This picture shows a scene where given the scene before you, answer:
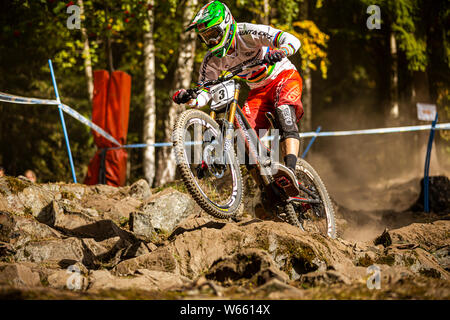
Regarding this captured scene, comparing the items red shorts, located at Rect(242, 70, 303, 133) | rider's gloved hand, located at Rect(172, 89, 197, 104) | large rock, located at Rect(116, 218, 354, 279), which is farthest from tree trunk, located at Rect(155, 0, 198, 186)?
large rock, located at Rect(116, 218, 354, 279)

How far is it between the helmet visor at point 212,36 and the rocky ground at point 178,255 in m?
1.99

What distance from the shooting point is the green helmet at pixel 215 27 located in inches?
192

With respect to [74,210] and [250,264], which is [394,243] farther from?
[74,210]

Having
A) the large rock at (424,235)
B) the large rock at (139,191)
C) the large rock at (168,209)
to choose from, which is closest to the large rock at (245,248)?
the large rock at (168,209)

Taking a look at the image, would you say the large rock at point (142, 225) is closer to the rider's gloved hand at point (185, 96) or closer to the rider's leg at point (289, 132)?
the rider's gloved hand at point (185, 96)

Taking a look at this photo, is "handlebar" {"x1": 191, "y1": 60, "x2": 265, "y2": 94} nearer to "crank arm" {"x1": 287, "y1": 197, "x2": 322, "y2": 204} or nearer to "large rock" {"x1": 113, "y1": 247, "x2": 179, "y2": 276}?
"crank arm" {"x1": 287, "y1": 197, "x2": 322, "y2": 204}

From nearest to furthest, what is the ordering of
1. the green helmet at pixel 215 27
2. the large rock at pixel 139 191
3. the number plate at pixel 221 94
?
the green helmet at pixel 215 27, the number plate at pixel 221 94, the large rock at pixel 139 191

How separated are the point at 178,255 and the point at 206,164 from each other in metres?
0.94

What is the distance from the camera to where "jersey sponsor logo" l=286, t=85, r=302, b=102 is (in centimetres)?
552

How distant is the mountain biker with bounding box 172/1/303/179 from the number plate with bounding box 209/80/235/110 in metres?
0.21

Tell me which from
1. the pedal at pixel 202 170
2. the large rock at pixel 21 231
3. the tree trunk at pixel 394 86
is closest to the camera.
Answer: the pedal at pixel 202 170

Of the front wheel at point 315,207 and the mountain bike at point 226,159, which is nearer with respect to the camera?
the mountain bike at point 226,159

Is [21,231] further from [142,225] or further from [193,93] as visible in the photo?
[193,93]

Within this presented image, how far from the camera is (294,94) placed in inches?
219
